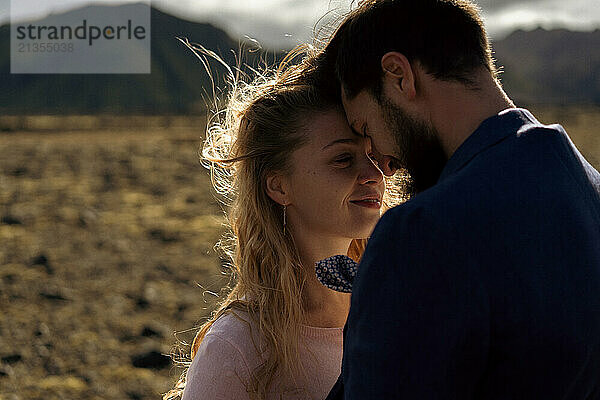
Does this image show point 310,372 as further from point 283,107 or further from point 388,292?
point 388,292

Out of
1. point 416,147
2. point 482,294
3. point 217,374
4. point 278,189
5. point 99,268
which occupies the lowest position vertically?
point 99,268

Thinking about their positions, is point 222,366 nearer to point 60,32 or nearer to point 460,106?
point 460,106

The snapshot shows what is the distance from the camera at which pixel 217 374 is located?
2.17 m

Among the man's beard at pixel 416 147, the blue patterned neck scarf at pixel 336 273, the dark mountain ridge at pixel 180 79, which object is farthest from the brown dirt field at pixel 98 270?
the dark mountain ridge at pixel 180 79

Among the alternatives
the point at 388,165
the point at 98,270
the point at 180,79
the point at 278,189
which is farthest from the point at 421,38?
the point at 180,79

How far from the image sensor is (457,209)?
1321 mm

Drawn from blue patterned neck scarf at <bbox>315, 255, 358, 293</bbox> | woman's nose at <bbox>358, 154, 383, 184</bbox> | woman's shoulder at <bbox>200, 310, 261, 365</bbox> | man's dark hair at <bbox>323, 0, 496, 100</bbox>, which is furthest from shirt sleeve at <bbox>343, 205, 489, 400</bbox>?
woman's nose at <bbox>358, 154, 383, 184</bbox>

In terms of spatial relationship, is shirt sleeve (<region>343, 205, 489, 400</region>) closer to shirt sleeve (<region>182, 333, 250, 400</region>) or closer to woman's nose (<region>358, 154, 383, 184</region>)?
shirt sleeve (<region>182, 333, 250, 400</region>)

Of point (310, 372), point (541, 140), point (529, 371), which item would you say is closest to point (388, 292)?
point (529, 371)

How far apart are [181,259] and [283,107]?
862 cm

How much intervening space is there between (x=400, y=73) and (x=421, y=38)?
88mm

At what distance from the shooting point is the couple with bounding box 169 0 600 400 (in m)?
1.30

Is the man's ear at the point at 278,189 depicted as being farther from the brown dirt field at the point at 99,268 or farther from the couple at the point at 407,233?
the brown dirt field at the point at 99,268

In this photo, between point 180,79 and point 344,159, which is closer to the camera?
point 344,159
